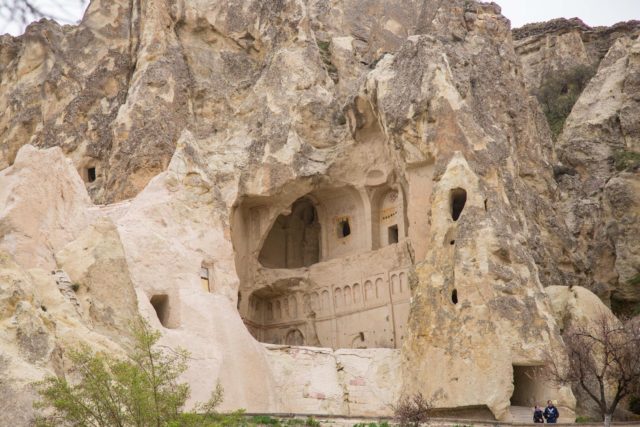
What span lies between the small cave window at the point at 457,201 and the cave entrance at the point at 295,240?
768cm

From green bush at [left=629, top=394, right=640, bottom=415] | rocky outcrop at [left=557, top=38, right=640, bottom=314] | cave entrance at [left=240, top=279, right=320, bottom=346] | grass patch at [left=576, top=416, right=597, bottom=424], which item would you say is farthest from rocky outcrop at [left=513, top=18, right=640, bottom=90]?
grass patch at [left=576, top=416, right=597, bottom=424]

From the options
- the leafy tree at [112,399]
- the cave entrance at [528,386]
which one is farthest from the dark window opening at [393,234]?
the leafy tree at [112,399]

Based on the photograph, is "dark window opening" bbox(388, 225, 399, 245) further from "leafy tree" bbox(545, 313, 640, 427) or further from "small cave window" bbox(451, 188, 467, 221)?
"leafy tree" bbox(545, 313, 640, 427)

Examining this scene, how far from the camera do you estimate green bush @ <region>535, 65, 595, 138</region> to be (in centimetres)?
5109

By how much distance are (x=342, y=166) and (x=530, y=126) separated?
6299 mm

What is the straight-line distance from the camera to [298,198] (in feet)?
115

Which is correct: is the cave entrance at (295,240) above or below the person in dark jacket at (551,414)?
above

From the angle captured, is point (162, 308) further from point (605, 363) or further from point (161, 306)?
point (605, 363)

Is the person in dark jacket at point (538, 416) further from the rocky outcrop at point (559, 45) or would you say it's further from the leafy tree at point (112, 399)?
the rocky outcrop at point (559, 45)

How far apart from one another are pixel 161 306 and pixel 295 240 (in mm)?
10261

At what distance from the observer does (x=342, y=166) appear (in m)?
34.5

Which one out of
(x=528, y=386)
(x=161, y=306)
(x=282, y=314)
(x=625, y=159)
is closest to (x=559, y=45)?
(x=625, y=159)

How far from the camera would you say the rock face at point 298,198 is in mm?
26359

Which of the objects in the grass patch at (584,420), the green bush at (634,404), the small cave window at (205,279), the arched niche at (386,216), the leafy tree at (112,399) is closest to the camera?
the leafy tree at (112,399)
